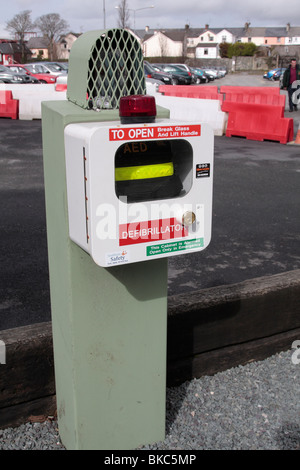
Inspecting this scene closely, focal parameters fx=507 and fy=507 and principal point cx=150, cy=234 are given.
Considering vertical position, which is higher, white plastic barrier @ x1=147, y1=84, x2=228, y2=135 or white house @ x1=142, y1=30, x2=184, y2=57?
white house @ x1=142, y1=30, x2=184, y2=57

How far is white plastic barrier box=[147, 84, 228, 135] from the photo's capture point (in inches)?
594

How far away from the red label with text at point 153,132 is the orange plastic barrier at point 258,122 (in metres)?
12.2

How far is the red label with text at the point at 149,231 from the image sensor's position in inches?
79.4

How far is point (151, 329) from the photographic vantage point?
241cm

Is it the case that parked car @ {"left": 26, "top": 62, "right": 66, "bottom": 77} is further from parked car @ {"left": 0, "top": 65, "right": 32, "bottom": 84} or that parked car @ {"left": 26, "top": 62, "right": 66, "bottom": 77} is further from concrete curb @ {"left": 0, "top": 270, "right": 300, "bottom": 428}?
concrete curb @ {"left": 0, "top": 270, "right": 300, "bottom": 428}

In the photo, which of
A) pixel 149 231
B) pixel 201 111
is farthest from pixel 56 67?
pixel 149 231

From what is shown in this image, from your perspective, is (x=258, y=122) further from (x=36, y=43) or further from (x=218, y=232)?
(x=36, y=43)

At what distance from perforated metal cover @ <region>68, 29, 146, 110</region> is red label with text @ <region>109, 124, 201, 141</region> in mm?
341

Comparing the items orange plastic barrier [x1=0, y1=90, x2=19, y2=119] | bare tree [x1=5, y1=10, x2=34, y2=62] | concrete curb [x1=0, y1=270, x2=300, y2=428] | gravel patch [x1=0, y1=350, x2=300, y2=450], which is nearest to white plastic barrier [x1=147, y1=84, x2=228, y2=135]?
orange plastic barrier [x1=0, y1=90, x2=19, y2=119]

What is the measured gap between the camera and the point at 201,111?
611 inches

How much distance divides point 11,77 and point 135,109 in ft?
94.2

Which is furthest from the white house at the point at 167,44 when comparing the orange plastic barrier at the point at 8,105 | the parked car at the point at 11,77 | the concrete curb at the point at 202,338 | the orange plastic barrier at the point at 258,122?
the concrete curb at the point at 202,338

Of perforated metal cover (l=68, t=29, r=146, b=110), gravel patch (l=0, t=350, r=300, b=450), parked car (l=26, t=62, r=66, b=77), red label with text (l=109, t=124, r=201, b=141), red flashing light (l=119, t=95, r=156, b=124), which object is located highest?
parked car (l=26, t=62, r=66, b=77)

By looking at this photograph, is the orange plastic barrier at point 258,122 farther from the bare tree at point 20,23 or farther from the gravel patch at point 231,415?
the bare tree at point 20,23
